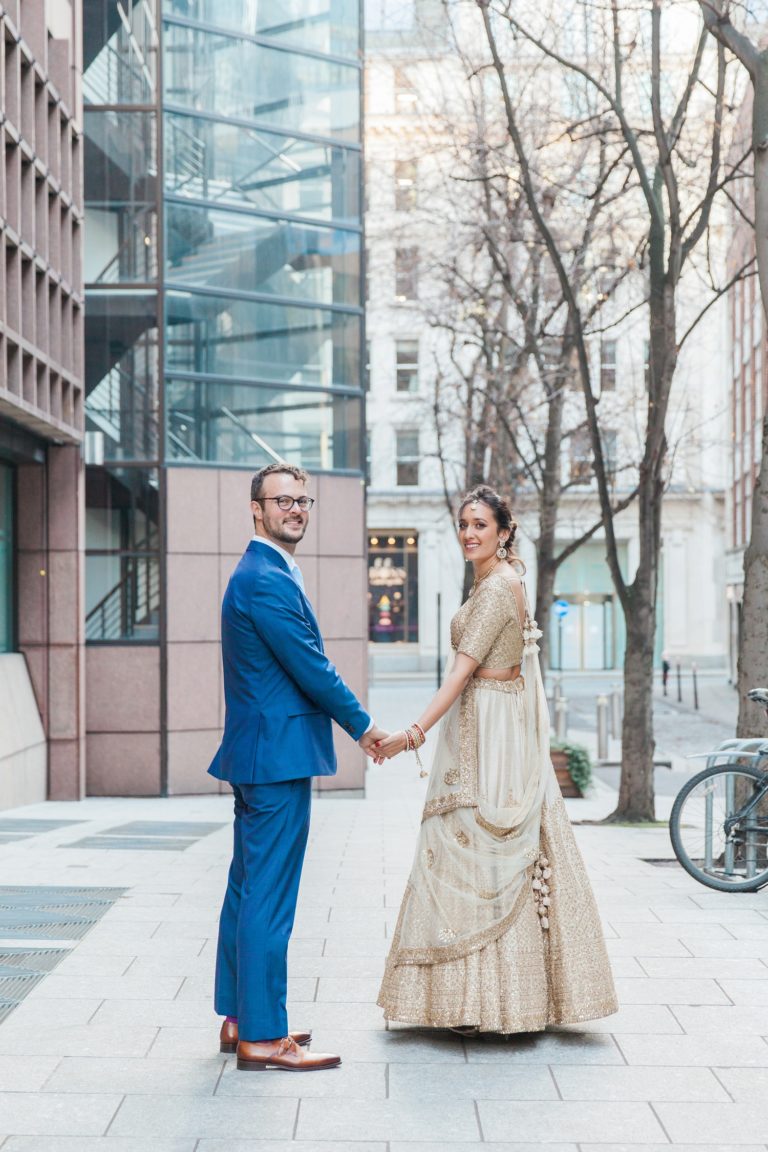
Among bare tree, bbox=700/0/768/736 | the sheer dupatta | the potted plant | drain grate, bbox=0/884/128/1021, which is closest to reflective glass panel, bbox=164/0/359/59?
the potted plant

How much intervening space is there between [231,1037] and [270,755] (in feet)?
3.37

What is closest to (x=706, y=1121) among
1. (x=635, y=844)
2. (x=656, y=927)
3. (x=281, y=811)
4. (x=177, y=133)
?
(x=281, y=811)

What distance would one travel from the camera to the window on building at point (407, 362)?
180 feet

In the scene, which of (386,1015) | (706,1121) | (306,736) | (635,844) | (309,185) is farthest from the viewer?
(309,185)

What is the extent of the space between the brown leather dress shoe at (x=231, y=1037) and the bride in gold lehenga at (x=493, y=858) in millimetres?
298

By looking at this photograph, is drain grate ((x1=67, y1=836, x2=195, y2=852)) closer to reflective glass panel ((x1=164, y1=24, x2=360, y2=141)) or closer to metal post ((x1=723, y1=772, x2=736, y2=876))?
metal post ((x1=723, y1=772, x2=736, y2=876))

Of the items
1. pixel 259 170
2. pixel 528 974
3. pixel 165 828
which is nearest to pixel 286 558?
pixel 528 974

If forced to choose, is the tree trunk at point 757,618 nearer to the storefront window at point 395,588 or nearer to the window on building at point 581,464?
the window on building at point 581,464

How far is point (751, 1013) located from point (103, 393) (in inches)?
524

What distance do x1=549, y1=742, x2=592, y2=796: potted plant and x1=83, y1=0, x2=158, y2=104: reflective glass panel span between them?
9321mm

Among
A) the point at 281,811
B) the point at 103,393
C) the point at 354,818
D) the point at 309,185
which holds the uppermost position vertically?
the point at 309,185

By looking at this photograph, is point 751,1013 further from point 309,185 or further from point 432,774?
point 309,185

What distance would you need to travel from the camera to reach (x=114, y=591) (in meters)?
17.4

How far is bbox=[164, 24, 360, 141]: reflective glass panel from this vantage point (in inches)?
711
